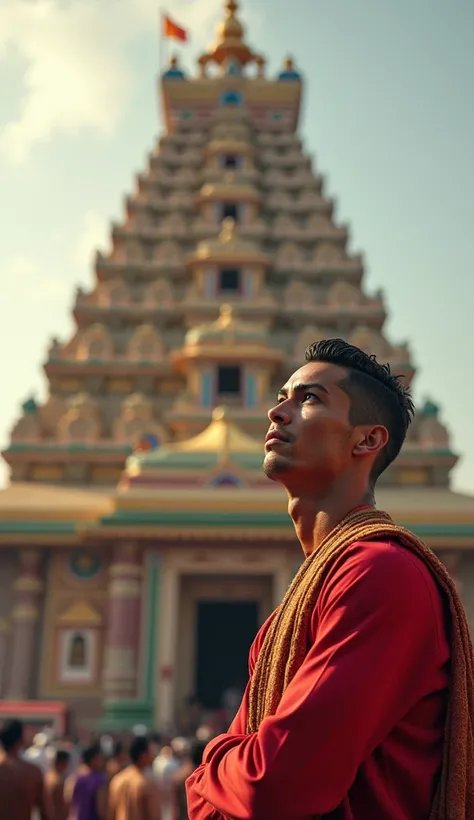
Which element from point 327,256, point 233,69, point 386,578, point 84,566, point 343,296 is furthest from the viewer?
point 233,69

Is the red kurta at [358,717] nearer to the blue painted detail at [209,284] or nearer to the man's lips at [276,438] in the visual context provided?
the man's lips at [276,438]

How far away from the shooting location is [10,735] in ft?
20.7

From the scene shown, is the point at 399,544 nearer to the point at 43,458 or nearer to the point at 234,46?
the point at 43,458

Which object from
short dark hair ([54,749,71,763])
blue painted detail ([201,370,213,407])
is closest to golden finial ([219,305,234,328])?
blue painted detail ([201,370,213,407])

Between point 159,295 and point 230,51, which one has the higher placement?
point 230,51

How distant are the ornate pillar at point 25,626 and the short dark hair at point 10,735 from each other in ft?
42.0

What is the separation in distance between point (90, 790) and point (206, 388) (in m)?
15.2

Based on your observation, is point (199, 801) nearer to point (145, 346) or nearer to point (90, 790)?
point (90, 790)

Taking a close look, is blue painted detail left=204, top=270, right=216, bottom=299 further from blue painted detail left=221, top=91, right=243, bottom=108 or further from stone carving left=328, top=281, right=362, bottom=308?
blue painted detail left=221, top=91, right=243, bottom=108

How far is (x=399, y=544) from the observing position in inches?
83.1

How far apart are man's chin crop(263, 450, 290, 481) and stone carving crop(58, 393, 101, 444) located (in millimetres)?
19973

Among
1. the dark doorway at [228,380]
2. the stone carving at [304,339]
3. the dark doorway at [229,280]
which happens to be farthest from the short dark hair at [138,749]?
the dark doorway at [229,280]

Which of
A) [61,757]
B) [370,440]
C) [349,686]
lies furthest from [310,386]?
[61,757]

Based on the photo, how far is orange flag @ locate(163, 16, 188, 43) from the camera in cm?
3738
